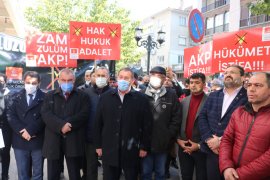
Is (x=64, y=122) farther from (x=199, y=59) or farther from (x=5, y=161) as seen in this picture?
(x=199, y=59)

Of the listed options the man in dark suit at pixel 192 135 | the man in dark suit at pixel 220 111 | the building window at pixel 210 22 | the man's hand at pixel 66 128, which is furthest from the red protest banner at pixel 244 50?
the building window at pixel 210 22

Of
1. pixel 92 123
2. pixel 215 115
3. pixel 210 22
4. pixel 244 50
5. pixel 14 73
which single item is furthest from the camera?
pixel 210 22

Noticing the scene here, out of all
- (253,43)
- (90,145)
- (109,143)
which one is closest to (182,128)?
(109,143)

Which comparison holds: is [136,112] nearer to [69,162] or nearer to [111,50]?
[69,162]

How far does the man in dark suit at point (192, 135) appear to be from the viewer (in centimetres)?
438

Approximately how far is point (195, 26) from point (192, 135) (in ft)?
7.77

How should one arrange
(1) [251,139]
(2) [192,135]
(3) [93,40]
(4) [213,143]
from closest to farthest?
(1) [251,139] < (4) [213,143] < (2) [192,135] < (3) [93,40]

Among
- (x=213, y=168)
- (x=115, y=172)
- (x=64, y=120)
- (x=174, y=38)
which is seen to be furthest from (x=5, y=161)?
(x=174, y=38)

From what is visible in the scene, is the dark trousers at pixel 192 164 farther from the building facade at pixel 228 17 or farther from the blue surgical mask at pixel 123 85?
the building facade at pixel 228 17

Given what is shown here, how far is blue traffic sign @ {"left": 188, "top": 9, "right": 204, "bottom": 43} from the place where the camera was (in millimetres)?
5867

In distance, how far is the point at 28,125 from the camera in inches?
179

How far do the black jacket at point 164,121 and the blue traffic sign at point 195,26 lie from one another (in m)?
1.73

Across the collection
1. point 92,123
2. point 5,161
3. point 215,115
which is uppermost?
point 215,115

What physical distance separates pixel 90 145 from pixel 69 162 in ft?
1.48
